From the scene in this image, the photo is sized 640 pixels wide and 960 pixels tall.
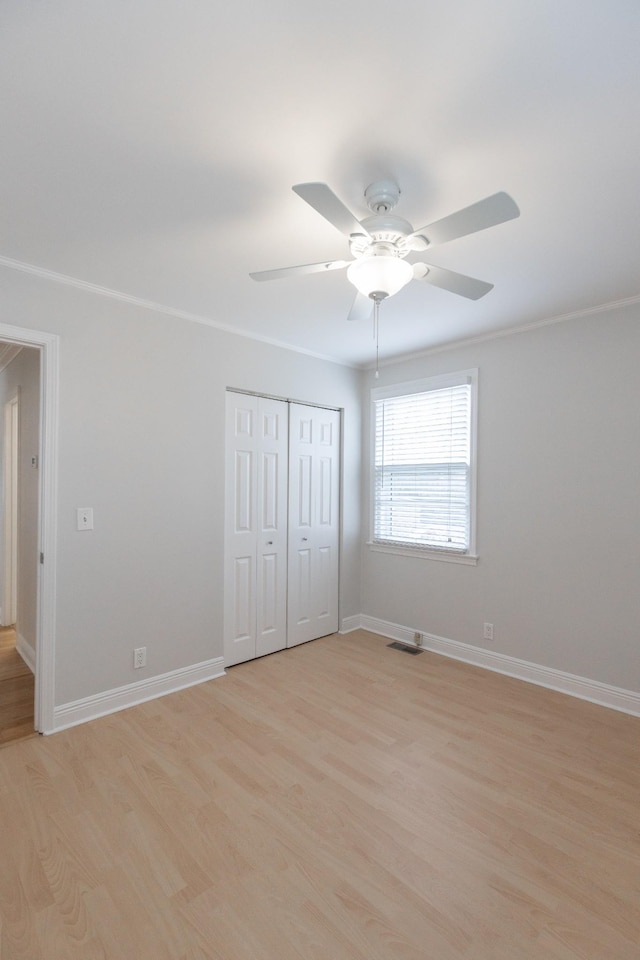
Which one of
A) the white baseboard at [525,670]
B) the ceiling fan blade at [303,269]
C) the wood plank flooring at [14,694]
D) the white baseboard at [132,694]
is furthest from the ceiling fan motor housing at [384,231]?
the wood plank flooring at [14,694]

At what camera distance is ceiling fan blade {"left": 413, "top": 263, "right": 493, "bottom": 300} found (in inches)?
71.7

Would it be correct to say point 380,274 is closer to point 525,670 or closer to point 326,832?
point 326,832

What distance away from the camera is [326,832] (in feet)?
6.09

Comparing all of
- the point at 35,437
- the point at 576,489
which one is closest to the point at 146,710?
the point at 35,437

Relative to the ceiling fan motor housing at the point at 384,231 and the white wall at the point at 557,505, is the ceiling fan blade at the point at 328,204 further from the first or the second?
the white wall at the point at 557,505

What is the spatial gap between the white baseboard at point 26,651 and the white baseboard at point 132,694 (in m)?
0.96

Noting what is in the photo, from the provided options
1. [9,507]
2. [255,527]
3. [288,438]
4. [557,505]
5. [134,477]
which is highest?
[288,438]

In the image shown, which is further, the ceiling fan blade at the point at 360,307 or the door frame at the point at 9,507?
the door frame at the point at 9,507

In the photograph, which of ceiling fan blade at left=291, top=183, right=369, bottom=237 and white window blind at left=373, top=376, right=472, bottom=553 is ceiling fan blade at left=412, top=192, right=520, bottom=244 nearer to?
ceiling fan blade at left=291, top=183, right=369, bottom=237

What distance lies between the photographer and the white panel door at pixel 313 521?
155 inches

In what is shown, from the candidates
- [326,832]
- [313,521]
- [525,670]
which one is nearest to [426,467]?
[313,521]

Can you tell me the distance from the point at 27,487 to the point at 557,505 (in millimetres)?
3957

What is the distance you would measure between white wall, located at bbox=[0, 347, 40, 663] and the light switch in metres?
0.82

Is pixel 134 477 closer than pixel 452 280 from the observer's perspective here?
No
